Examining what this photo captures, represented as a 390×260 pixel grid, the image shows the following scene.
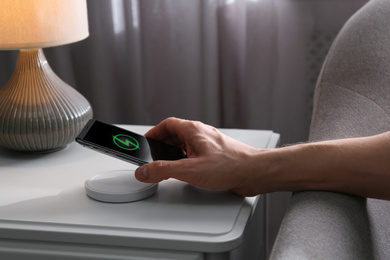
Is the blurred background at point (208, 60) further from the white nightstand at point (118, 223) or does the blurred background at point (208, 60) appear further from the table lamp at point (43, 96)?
the white nightstand at point (118, 223)

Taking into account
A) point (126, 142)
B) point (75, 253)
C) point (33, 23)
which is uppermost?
point (33, 23)

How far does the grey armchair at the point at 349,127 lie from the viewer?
0.66 metres

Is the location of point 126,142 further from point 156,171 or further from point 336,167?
point 336,167

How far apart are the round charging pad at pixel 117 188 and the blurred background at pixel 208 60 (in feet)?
2.06

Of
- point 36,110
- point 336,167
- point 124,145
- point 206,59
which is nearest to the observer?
point 336,167

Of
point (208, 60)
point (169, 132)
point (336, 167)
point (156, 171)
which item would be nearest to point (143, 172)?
point (156, 171)

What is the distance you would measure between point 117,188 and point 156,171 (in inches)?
3.2

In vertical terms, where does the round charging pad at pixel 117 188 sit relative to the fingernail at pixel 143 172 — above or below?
below

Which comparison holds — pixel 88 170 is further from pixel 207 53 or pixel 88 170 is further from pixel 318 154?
pixel 207 53

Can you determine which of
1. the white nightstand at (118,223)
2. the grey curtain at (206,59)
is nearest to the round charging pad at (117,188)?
the white nightstand at (118,223)

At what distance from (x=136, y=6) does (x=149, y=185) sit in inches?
29.9

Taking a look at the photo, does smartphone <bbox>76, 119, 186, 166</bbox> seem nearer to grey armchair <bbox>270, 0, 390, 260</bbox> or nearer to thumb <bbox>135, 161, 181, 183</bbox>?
thumb <bbox>135, 161, 181, 183</bbox>

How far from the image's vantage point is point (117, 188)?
2.85 ft

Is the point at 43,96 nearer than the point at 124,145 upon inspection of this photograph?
No
